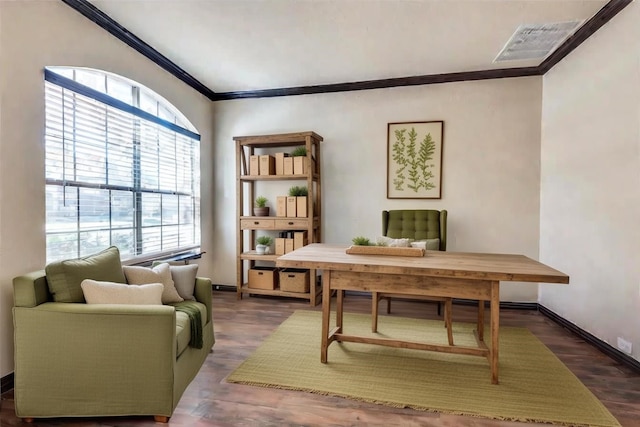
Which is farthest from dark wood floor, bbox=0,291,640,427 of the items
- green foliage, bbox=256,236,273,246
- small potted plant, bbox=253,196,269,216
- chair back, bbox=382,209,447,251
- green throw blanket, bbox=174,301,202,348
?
small potted plant, bbox=253,196,269,216

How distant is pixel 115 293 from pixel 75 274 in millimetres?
261

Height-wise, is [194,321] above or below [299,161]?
below

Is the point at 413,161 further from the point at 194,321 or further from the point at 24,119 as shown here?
the point at 24,119

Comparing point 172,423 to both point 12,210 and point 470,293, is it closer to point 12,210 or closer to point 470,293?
point 12,210

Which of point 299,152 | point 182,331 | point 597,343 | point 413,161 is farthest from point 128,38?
point 597,343

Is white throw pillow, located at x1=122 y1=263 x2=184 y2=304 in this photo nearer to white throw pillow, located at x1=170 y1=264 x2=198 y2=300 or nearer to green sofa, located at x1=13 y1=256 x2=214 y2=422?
white throw pillow, located at x1=170 y1=264 x2=198 y2=300

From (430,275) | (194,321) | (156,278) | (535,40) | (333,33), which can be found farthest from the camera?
(535,40)

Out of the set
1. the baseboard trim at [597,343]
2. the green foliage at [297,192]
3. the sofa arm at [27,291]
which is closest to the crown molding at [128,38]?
the green foliage at [297,192]

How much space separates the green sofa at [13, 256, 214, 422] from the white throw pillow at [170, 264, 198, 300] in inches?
27.6

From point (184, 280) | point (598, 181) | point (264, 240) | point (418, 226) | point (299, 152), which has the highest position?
point (299, 152)

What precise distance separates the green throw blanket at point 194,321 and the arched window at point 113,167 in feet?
3.44

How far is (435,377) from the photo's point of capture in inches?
88.1

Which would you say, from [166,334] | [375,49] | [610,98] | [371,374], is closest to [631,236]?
[610,98]

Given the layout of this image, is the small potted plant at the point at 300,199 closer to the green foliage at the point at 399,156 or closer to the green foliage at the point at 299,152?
the green foliage at the point at 299,152
